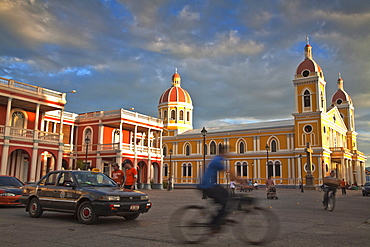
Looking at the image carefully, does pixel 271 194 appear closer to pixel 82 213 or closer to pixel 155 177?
pixel 82 213

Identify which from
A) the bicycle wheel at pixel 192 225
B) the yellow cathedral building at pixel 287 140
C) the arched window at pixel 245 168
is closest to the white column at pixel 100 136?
the yellow cathedral building at pixel 287 140

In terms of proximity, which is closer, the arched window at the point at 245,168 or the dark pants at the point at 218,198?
the dark pants at the point at 218,198

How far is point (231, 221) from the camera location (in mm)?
6398

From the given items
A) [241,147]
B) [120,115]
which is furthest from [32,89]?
[241,147]

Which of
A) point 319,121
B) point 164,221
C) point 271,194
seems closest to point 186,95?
point 319,121

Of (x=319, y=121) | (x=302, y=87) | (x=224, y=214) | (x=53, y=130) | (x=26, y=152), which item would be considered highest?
(x=302, y=87)

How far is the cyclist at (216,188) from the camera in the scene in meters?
6.40

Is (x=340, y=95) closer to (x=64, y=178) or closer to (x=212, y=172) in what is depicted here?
(x=64, y=178)

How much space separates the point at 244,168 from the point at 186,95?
21624mm

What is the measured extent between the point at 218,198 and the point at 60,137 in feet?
95.5

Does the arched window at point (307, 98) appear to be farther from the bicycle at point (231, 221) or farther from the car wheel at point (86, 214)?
the bicycle at point (231, 221)

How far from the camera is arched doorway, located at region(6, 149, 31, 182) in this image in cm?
3164

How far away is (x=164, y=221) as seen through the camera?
33.0 feet

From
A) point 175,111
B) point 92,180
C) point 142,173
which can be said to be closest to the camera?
point 92,180
